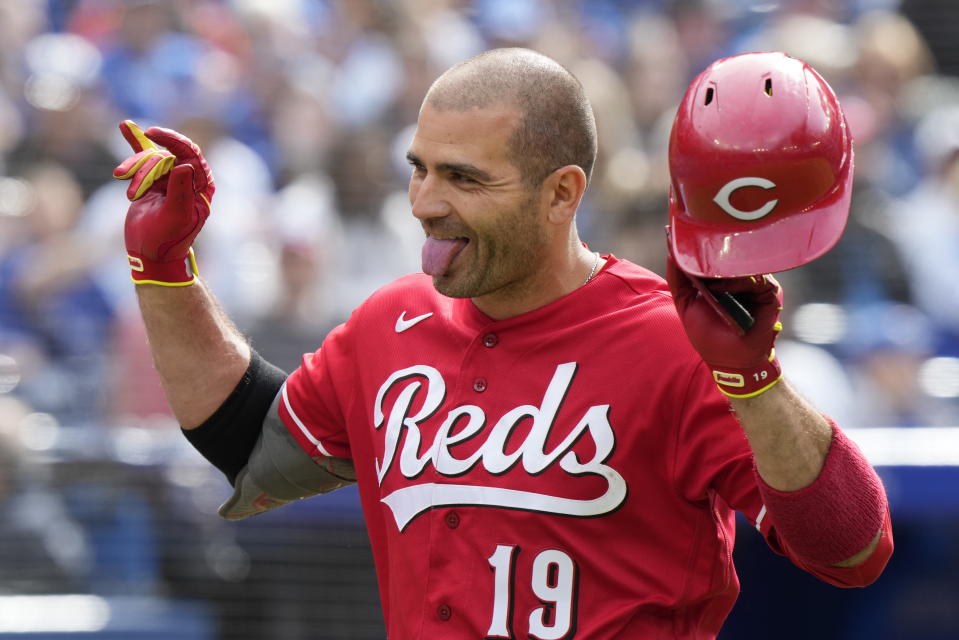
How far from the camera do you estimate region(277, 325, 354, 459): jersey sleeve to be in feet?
8.96

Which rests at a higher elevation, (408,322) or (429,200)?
(429,200)

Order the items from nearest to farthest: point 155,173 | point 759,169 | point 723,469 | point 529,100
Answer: point 759,169, point 723,469, point 529,100, point 155,173

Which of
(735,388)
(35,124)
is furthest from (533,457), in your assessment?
(35,124)

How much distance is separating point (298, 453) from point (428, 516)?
42 centimetres

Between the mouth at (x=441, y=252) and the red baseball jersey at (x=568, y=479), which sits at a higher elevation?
the mouth at (x=441, y=252)

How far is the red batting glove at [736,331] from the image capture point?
1985mm

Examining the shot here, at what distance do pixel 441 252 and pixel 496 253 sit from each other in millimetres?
103

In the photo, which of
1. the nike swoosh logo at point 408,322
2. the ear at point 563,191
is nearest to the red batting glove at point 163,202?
the nike swoosh logo at point 408,322

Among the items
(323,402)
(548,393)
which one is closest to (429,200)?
(548,393)

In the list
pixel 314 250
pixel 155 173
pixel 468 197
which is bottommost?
pixel 314 250

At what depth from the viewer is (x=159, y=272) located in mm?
2693

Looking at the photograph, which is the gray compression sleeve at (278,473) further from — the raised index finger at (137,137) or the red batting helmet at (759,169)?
the red batting helmet at (759,169)

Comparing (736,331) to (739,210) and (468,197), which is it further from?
(468,197)

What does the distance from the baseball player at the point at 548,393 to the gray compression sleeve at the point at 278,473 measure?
0.07m
